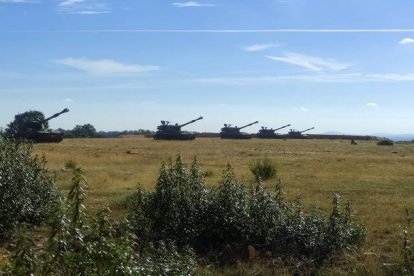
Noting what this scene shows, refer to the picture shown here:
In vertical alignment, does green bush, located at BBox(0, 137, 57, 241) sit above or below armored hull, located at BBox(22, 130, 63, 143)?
below

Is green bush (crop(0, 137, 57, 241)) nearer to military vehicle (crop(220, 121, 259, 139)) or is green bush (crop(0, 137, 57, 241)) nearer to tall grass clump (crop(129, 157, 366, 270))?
tall grass clump (crop(129, 157, 366, 270))

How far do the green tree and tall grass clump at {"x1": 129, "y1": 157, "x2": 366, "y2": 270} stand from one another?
84.5 metres

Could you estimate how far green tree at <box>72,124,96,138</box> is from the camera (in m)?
93.1

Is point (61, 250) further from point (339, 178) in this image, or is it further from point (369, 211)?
point (339, 178)

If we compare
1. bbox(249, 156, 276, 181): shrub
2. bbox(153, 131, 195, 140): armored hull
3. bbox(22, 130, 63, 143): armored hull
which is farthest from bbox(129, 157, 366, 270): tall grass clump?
bbox(153, 131, 195, 140): armored hull

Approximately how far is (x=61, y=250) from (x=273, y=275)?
3.78m

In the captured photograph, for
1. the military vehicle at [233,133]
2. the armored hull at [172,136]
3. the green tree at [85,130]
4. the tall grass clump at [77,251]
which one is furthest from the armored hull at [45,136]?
the tall grass clump at [77,251]

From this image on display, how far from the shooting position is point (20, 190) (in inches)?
376

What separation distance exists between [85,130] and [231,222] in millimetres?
89668

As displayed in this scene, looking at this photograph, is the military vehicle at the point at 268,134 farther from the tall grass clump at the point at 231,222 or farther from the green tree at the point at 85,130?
the tall grass clump at the point at 231,222

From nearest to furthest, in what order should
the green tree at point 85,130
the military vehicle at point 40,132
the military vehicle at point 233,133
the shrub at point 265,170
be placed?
the shrub at point 265,170, the military vehicle at point 40,132, the military vehicle at point 233,133, the green tree at point 85,130

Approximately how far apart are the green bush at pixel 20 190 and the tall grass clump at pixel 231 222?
171 cm

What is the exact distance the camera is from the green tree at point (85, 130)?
93125 mm

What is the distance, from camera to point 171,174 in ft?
31.0
